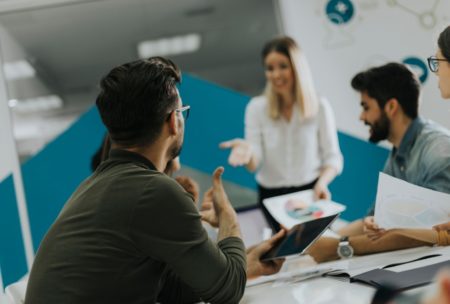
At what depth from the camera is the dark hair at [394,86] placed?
232 cm

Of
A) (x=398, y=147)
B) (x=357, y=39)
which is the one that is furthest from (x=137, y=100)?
(x=357, y=39)

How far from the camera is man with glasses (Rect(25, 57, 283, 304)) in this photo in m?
1.29

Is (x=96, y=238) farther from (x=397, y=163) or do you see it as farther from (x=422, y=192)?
(x=397, y=163)

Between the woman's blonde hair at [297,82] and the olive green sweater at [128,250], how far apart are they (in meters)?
1.95

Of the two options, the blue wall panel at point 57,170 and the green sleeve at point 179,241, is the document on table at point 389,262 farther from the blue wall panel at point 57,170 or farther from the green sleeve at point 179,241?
the blue wall panel at point 57,170

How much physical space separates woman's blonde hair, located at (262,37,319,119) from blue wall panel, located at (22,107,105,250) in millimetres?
1392

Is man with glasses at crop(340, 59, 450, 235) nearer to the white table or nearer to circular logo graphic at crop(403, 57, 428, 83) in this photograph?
the white table

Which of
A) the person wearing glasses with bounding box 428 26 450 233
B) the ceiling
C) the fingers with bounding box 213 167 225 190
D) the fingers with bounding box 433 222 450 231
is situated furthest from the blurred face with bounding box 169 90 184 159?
the ceiling

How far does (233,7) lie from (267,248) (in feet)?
9.37

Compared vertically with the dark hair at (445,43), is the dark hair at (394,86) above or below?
below

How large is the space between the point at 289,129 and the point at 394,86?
105cm

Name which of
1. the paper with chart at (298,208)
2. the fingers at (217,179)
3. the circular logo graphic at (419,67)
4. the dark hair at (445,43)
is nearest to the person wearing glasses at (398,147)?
the paper with chart at (298,208)

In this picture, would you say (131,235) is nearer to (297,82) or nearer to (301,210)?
(301,210)

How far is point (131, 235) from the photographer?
1298 millimetres
